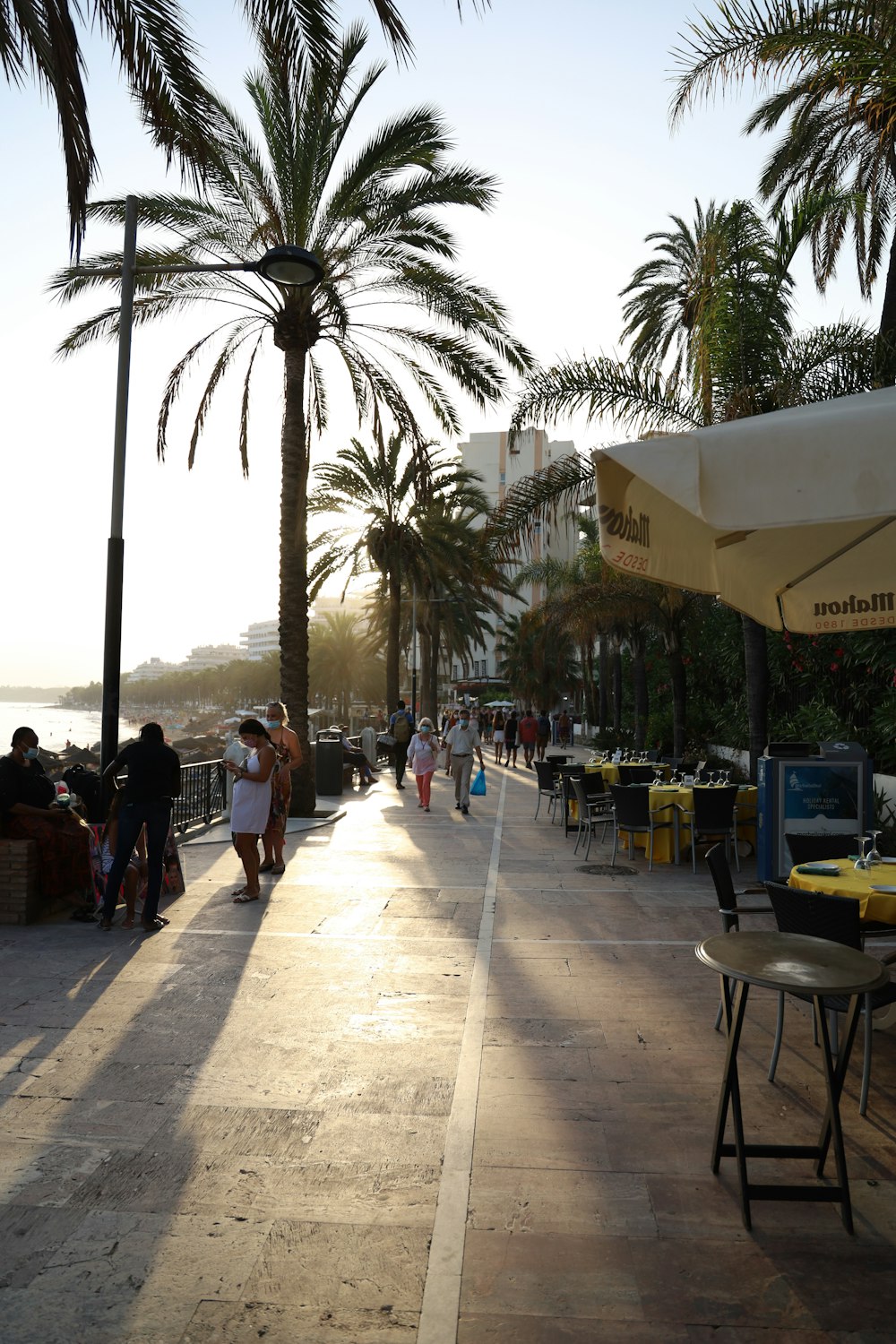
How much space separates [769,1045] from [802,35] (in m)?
8.34

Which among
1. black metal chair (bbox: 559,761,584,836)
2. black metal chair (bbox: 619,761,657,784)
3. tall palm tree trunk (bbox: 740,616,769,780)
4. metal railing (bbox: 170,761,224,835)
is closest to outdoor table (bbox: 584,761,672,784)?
black metal chair (bbox: 619,761,657,784)

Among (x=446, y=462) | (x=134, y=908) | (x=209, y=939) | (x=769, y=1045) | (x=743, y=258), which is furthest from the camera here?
(x=446, y=462)

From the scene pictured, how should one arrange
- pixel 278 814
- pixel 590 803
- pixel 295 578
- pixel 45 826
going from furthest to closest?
pixel 295 578, pixel 590 803, pixel 278 814, pixel 45 826

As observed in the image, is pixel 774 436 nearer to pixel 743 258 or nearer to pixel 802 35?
pixel 802 35

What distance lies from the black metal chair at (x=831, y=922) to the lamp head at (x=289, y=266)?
7359 millimetres

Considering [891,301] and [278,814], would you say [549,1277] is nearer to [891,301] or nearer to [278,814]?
[278,814]

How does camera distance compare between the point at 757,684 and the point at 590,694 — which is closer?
the point at 757,684

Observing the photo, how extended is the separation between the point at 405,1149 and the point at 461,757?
1311 cm

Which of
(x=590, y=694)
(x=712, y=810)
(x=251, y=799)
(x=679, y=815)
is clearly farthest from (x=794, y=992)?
(x=590, y=694)

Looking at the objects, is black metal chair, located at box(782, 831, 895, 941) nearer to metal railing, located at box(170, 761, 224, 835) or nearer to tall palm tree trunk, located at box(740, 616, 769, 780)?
tall palm tree trunk, located at box(740, 616, 769, 780)

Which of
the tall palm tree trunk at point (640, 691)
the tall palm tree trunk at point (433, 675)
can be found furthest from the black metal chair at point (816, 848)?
the tall palm tree trunk at point (433, 675)

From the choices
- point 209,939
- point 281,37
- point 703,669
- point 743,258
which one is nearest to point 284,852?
point 209,939

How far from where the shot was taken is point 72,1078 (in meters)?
4.65

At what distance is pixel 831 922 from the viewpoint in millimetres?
4344
